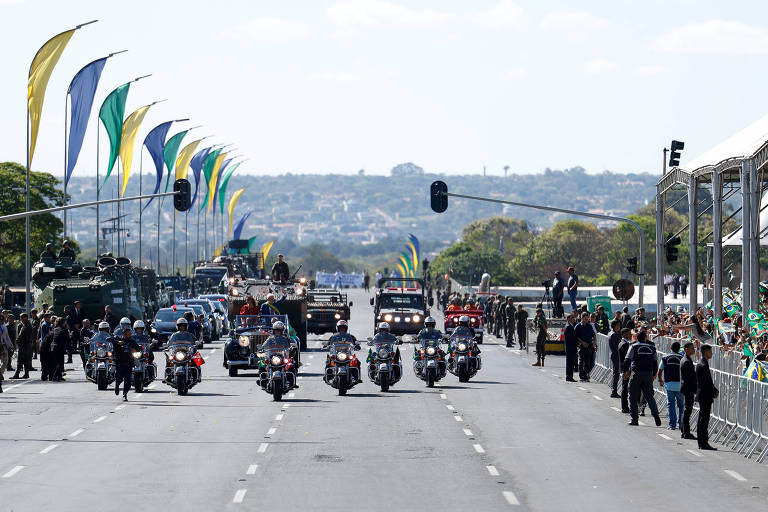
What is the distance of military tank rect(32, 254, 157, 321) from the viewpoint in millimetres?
50625

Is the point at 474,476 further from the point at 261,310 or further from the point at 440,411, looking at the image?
the point at 261,310

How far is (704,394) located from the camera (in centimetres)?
2202

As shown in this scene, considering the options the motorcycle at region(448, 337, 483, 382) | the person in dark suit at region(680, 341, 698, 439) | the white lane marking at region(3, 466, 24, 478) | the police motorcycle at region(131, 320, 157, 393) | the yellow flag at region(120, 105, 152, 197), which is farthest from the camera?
the yellow flag at region(120, 105, 152, 197)

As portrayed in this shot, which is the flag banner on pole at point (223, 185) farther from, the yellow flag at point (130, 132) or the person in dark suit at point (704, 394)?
the person in dark suit at point (704, 394)

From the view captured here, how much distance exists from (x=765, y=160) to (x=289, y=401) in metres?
13.7

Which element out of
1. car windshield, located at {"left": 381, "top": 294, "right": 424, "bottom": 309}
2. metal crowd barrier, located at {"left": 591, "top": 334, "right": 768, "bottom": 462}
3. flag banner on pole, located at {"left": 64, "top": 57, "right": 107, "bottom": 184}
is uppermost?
flag banner on pole, located at {"left": 64, "top": 57, "right": 107, "bottom": 184}

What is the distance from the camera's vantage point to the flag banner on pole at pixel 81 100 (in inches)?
1898

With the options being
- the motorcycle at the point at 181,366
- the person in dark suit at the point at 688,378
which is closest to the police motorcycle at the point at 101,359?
the motorcycle at the point at 181,366

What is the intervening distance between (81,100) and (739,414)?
1241 inches

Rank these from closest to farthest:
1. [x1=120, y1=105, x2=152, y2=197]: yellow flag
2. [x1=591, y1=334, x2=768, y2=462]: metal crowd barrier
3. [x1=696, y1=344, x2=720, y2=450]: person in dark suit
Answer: [x1=591, y1=334, x2=768, y2=462]: metal crowd barrier
[x1=696, y1=344, x2=720, y2=450]: person in dark suit
[x1=120, y1=105, x2=152, y2=197]: yellow flag

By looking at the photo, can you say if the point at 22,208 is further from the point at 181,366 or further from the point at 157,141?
the point at 181,366

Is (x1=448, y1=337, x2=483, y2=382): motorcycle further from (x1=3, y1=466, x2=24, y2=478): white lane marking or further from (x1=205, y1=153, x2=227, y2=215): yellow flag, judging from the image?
(x1=205, y1=153, x2=227, y2=215): yellow flag

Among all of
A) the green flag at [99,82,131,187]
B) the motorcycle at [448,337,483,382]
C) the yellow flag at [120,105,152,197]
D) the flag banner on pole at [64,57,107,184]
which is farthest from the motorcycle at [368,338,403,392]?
the yellow flag at [120,105,152,197]

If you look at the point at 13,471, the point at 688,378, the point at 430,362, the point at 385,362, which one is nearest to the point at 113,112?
the point at 430,362
